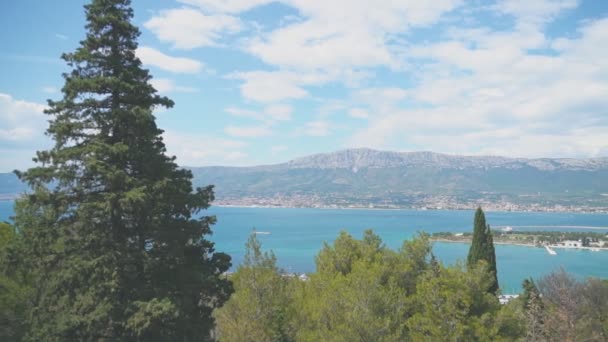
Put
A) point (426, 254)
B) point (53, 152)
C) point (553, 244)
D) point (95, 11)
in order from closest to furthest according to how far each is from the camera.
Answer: point (53, 152) → point (95, 11) → point (426, 254) → point (553, 244)

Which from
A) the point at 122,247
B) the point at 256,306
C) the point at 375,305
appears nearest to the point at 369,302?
the point at 375,305

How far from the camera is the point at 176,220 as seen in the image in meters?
9.94

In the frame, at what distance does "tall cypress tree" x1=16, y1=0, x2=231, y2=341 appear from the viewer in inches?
336

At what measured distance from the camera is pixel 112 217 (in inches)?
359

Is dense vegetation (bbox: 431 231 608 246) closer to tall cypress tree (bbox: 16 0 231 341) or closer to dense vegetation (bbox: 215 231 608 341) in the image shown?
dense vegetation (bbox: 215 231 608 341)

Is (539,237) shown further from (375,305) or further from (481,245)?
(375,305)

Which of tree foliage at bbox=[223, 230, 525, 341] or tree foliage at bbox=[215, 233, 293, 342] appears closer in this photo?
tree foliage at bbox=[223, 230, 525, 341]

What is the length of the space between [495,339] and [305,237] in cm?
10673

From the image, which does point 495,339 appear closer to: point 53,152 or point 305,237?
point 53,152

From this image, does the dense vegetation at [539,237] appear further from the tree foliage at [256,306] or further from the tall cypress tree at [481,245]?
the tree foliage at [256,306]

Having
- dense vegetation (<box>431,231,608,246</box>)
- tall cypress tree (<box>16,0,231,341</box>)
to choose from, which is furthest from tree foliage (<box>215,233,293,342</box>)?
dense vegetation (<box>431,231,608,246</box>)

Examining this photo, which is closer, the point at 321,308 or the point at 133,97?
the point at 133,97

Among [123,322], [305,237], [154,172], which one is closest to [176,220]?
[154,172]

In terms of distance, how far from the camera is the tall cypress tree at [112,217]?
8523 mm
